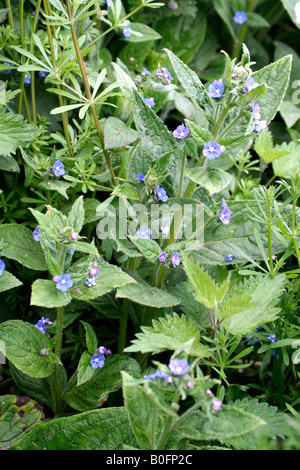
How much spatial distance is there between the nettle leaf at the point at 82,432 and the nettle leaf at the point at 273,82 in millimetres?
1251

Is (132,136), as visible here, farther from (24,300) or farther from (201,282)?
(24,300)

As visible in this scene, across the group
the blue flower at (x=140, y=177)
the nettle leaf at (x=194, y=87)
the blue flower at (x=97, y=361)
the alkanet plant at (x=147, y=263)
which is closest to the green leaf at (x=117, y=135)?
the alkanet plant at (x=147, y=263)

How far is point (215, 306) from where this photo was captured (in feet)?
5.38

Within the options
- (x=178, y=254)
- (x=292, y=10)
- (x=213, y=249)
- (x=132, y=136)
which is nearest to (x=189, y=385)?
(x=178, y=254)

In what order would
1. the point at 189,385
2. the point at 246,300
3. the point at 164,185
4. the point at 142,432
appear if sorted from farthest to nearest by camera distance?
1. the point at 164,185
2. the point at 246,300
3. the point at 142,432
4. the point at 189,385

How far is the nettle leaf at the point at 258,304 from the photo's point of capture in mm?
1713

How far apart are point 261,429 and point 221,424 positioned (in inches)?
18.5

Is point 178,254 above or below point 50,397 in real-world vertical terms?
above

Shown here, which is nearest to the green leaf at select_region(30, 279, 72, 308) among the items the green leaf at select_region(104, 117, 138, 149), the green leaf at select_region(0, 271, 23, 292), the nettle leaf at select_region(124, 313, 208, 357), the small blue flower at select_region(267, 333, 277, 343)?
the green leaf at select_region(0, 271, 23, 292)

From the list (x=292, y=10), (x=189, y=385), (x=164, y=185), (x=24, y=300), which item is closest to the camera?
(x=189, y=385)

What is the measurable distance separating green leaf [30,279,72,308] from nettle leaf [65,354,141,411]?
0.40 m

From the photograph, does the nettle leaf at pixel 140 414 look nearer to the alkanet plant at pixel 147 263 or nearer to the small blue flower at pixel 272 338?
the alkanet plant at pixel 147 263
